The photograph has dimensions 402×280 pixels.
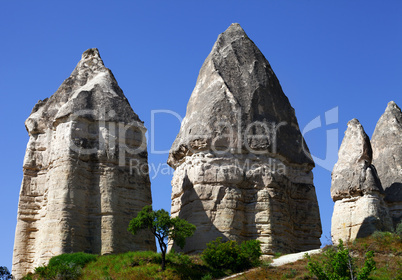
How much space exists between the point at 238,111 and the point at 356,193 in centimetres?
660

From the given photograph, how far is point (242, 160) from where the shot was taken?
3309 cm

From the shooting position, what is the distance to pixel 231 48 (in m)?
35.9

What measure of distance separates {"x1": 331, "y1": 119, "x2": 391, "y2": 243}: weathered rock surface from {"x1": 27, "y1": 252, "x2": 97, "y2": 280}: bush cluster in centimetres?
1208

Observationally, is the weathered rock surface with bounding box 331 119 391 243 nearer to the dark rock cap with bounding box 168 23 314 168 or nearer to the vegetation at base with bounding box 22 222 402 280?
the dark rock cap with bounding box 168 23 314 168

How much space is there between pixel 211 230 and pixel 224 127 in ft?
15.2

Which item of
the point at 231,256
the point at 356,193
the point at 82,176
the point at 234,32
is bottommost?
the point at 231,256

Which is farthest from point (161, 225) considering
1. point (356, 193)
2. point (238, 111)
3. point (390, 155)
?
point (390, 155)

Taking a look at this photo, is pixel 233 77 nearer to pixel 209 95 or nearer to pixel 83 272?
pixel 209 95

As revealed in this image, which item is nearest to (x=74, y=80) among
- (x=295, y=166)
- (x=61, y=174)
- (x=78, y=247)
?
(x=61, y=174)

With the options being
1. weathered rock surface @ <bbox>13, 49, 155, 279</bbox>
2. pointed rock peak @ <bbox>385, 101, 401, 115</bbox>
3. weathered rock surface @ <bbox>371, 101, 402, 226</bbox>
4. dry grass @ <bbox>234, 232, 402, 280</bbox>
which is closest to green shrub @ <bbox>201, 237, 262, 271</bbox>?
dry grass @ <bbox>234, 232, 402, 280</bbox>

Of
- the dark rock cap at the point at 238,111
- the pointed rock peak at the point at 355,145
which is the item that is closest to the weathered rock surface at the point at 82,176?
the dark rock cap at the point at 238,111

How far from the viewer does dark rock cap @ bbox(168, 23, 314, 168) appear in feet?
109

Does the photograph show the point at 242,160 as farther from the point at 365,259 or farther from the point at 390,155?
the point at 390,155

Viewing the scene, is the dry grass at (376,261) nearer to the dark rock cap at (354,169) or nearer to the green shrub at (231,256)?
the green shrub at (231,256)
